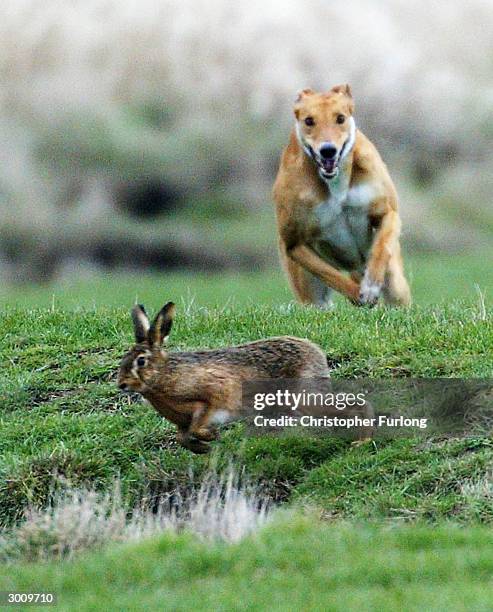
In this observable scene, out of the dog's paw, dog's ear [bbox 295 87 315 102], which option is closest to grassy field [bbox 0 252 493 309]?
dog's ear [bbox 295 87 315 102]

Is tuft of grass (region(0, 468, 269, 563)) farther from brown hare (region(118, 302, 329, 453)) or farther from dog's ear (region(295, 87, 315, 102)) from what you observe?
dog's ear (region(295, 87, 315, 102))

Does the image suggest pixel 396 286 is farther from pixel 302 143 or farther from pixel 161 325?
pixel 161 325

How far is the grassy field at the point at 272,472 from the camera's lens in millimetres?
6520

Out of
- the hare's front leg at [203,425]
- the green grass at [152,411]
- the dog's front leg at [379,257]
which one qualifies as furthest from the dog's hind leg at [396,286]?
the hare's front leg at [203,425]

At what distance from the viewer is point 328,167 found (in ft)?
41.2

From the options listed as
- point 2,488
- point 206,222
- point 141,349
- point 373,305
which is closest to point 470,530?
point 141,349

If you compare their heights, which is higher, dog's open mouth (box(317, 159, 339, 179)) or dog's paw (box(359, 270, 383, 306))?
dog's open mouth (box(317, 159, 339, 179))

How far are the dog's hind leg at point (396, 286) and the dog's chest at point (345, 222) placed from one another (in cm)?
27

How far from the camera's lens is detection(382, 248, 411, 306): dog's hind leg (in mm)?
13141

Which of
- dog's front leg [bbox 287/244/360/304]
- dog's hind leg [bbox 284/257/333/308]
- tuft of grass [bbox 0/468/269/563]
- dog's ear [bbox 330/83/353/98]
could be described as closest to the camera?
tuft of grass [bbox 0/468/269/563]

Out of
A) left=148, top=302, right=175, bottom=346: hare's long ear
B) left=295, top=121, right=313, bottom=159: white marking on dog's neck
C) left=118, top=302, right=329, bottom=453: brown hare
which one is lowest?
left=118, top=302, right=329, bottom=453: brown hare

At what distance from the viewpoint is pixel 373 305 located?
1259 cm

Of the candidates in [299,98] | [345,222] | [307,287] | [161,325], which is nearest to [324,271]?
[345,222]

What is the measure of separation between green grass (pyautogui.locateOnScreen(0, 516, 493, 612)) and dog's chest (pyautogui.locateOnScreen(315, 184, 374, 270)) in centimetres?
570
